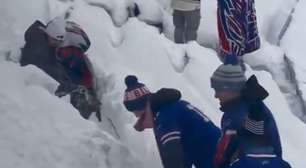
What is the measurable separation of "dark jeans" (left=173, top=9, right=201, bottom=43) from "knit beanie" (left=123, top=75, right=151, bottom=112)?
3.28m

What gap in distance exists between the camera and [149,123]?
5.65m

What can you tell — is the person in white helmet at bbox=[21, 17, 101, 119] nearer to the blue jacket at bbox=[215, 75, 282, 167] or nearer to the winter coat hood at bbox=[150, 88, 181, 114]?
the winter coat hood at bbox=[150, 88, 181, 114]

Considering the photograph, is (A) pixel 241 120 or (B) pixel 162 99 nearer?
(A) pixel 241 120

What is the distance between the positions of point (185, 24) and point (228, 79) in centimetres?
393

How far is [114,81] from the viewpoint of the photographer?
827 centimetres

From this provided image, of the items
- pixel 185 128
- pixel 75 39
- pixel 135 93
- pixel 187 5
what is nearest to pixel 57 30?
pixel 75 39

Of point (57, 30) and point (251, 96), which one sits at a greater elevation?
point (251, 96)


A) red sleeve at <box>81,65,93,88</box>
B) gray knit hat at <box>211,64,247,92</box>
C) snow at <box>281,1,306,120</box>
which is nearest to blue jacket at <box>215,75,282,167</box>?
gray knit hat at <box>211,64,247,92</box>

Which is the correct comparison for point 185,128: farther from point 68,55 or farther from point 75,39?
point 75,39

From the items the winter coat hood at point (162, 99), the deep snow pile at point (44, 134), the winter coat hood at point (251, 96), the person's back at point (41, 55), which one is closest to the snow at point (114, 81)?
the deep snow pile at point (44, 134)

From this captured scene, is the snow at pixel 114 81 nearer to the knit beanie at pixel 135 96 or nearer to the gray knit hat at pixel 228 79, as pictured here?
the knit beanie at pixel 135 96

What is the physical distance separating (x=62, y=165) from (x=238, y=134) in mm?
1314

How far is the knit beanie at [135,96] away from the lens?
5801 millimetres

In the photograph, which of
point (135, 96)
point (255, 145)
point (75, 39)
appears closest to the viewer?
→ point (255, 145)
